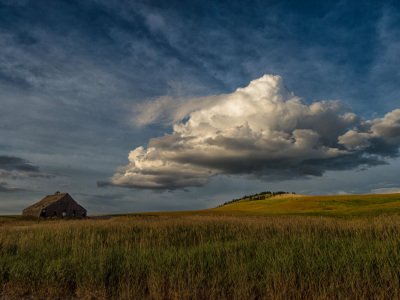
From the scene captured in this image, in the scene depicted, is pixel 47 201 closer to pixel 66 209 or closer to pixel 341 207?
pixel 66 209

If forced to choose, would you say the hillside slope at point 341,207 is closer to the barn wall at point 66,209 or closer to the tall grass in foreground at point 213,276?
the barn wall at point 66,209

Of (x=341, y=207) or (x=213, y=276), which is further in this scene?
(x=341, y=207)

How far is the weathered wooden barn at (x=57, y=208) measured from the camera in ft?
192

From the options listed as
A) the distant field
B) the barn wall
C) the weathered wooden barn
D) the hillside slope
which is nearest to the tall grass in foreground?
the distant field

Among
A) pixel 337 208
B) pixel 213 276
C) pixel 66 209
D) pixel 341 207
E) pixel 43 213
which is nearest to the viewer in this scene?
pixel 213 276

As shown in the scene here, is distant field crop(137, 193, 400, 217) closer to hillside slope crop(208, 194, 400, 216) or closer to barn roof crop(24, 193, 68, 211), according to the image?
hillside slope crop(208, 194, 400, 216)

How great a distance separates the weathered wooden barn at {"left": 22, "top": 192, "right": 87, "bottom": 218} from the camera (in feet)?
192

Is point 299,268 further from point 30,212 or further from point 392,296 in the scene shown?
point 30,212

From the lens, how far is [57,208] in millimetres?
60000

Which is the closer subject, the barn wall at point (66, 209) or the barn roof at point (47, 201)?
the barn wall at point (66, 209)

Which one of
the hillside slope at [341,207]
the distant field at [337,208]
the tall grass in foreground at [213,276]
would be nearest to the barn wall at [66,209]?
the distant field at [337,208]

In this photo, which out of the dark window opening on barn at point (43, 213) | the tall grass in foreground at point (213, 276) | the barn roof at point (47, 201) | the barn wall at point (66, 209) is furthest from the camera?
the barn roof at point (47, 201)

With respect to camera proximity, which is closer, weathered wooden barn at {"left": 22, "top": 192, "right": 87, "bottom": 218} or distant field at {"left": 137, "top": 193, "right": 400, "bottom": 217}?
distant field at {"left": 137, "top": 193, "right": 400, "bottom": 217}

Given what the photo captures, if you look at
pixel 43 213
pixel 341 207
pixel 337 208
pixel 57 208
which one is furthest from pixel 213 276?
pixel 57 208
